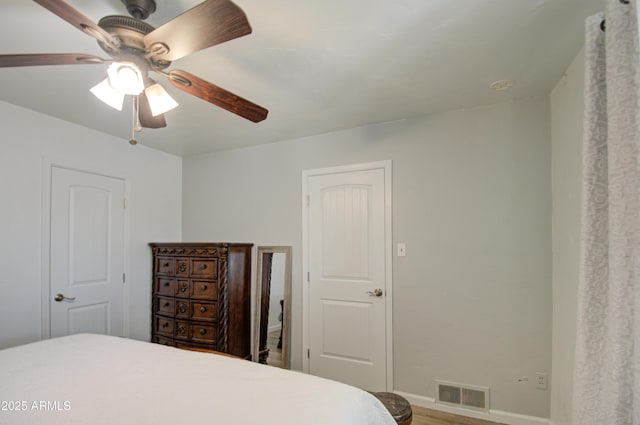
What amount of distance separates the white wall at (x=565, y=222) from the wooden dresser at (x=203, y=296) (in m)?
2.57

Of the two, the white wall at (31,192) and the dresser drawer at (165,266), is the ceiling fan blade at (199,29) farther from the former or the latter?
the dresser drawer at (165,266)

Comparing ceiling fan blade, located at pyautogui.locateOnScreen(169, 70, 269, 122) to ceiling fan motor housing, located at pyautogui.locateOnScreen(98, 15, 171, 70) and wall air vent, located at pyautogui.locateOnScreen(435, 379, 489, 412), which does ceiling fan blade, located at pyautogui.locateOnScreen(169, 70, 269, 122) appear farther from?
wall air vent, located at pyautogui.locateOnScreen(435, 379, 489, 412)

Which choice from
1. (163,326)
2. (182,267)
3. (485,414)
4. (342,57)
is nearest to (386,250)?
(485,414)

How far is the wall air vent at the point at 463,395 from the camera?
249 centimetres

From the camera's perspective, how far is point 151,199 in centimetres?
365

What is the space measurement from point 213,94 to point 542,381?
2794 millimetres

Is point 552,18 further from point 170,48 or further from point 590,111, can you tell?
point 170,48

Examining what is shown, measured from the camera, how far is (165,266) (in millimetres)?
3416

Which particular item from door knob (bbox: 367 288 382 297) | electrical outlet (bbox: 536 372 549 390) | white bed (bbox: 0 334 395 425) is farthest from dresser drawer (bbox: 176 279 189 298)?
electrical outlet (bbox: 536 372 549 390)

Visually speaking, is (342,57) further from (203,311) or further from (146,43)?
(203,311)

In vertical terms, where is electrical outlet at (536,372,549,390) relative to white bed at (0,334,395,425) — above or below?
below

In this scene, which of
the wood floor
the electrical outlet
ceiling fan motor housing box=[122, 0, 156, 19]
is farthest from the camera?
the wood floor

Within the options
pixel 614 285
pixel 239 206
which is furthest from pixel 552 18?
pixel 239 206

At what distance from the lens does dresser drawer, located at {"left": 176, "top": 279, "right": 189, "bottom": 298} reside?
3.25 m
